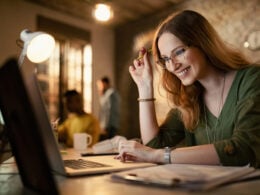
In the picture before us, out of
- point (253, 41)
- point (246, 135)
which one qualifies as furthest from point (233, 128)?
point (253, 41)

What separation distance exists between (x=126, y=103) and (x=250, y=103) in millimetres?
4217

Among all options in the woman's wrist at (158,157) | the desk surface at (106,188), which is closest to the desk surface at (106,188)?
the desk surface at (106,188)

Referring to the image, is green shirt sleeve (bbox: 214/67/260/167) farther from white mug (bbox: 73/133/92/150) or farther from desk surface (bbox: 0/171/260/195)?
white mug (bbox: 73/133/92/150)

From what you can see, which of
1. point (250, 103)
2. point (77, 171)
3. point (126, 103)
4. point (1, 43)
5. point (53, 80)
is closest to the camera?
point (77, 171)

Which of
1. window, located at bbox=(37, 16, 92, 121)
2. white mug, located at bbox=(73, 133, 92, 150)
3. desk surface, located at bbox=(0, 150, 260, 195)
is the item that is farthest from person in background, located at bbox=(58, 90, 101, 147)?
desk surface, located at bbox=(0, 150, 260, 195)

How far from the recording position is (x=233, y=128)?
1040 millimetres

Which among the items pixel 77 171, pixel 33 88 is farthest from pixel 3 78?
pixel 77 171

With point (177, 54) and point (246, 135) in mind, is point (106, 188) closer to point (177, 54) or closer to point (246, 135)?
point (246, 135)

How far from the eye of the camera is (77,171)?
2.51 ft

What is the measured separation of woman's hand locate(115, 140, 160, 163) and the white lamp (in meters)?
0.62

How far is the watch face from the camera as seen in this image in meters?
3.33

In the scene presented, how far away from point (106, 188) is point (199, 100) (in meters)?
0.73

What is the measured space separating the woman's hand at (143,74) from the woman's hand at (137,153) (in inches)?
15.3

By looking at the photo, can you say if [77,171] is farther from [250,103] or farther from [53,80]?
[53,80]
